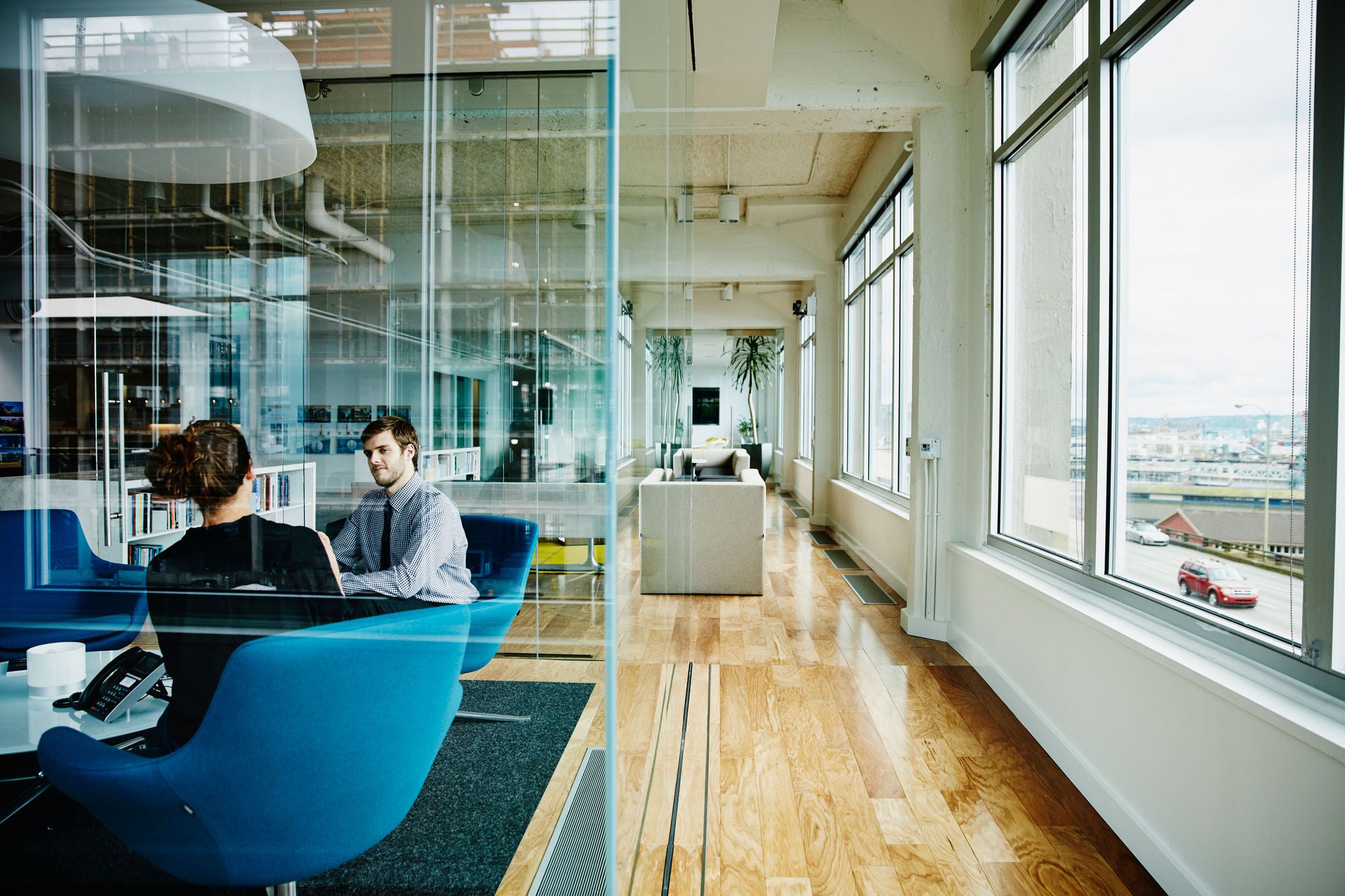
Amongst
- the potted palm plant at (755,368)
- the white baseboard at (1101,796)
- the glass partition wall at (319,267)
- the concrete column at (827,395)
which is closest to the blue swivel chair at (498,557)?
the glass partition wall at (319,267)

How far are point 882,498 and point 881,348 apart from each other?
4.71 feet

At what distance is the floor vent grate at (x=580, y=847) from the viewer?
1723mm

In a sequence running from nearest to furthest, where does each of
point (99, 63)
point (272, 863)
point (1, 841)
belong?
point (272, 863), point (1, 841), point (99, 63)

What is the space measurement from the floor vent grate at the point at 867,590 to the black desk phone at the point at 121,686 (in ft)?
13.4

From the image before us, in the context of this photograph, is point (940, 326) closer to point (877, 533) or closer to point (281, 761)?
point (877, 533)

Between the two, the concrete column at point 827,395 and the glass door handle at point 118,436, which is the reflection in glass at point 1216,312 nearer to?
the glass door handle at point 118,436

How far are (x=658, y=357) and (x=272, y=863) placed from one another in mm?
1498

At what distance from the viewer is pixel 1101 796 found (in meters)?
2.14

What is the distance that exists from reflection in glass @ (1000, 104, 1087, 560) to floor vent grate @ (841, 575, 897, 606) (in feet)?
4.84

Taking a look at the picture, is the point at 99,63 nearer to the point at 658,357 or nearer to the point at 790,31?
the point at 658,357

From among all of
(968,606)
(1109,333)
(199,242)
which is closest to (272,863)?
(199,242)

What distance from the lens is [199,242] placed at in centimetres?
200

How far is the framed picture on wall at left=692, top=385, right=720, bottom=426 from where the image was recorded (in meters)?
18.0

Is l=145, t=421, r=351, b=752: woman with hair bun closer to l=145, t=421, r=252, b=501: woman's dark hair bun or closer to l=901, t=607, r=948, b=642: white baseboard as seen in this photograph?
l=145, t=421, r=252, b=501: woman's dark hair bun
